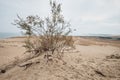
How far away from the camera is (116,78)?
16.9 ft

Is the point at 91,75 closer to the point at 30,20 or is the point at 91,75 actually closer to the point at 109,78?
the point at 109,78

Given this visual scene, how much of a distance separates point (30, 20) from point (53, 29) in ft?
3.89

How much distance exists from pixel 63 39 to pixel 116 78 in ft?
10.2

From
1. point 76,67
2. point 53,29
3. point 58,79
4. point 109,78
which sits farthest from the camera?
point 53,29

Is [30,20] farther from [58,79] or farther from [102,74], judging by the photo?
[102,74]

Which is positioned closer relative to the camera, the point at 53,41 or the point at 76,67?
the point at 76,67

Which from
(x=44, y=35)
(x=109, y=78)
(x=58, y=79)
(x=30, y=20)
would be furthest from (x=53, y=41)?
(x=109, y=78)

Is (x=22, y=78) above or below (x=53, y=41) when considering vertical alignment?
below

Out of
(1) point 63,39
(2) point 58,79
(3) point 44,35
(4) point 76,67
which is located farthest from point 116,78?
(3) point 44,35

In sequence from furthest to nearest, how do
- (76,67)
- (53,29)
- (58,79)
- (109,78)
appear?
(53,29), (76,67), (109,78), (58,79)

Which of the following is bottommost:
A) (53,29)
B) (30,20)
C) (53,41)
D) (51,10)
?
(53,41)

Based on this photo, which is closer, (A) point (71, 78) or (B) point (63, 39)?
(A) point (71, 78)

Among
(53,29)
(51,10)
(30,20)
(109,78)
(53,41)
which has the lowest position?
(109,78)

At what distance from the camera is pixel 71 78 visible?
4934 millimetres
